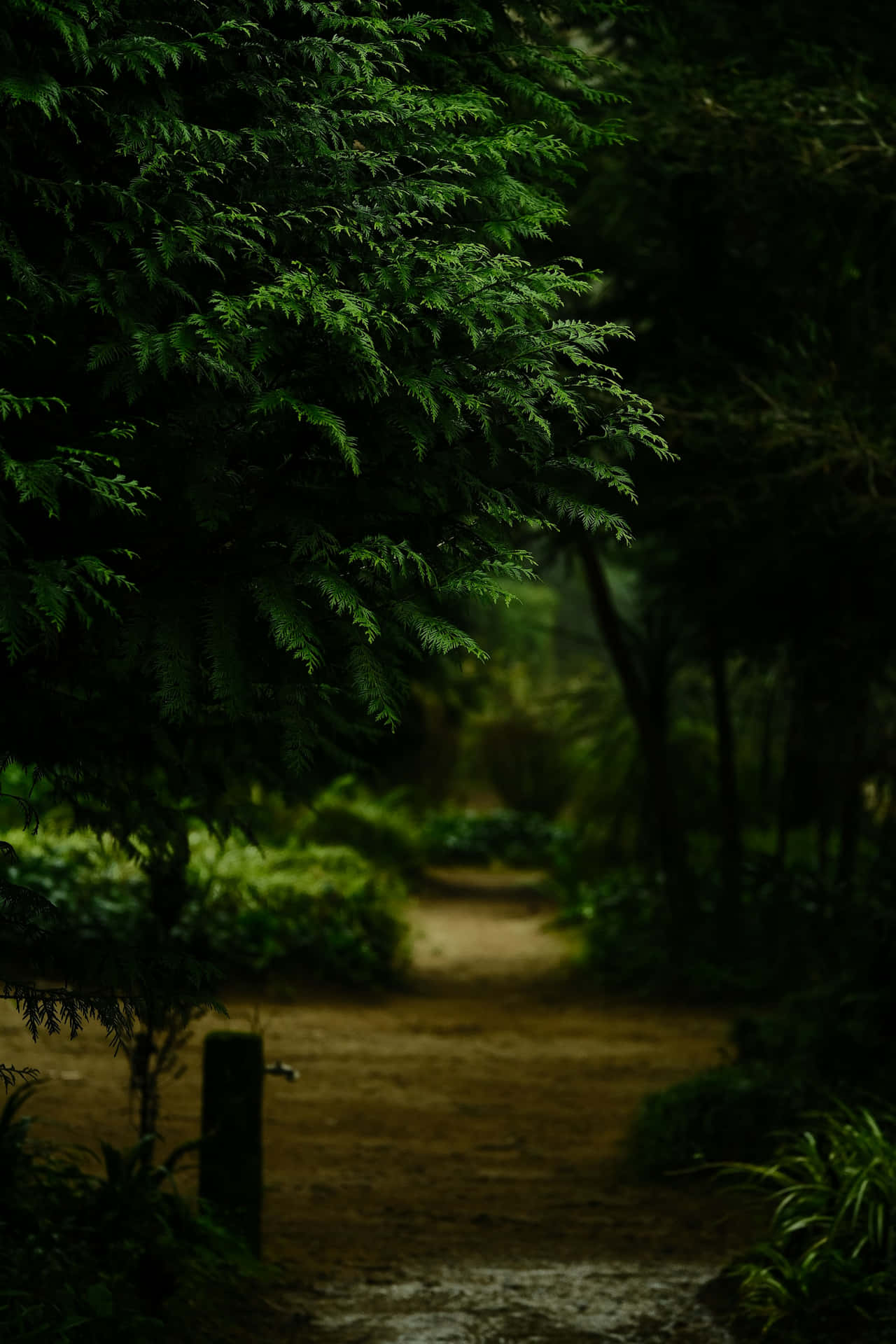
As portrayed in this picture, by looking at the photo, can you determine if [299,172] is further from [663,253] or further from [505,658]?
[505,658]

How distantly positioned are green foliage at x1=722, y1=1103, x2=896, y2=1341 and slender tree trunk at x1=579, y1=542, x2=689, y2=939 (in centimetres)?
661

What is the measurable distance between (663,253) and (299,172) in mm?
5886

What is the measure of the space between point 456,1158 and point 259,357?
5512 mm

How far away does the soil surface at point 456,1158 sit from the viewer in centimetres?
456

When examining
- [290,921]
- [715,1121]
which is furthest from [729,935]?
[715,1121]

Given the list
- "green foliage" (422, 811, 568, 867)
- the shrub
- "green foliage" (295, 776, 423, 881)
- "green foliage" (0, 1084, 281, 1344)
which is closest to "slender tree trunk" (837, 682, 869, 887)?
"green foliage" (295, 776, 423, 881)

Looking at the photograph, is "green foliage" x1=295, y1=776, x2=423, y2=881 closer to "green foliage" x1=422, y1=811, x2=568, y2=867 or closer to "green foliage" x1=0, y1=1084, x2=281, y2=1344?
"green foliage" x1=422, y1=811, x2=568, y2=867

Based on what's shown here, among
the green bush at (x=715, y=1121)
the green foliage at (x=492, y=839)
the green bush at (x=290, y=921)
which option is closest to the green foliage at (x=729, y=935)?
the green bush at (x=290, y=921)

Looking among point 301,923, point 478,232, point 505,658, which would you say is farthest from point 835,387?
point 505,658

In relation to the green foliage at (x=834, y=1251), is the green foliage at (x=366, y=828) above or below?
above

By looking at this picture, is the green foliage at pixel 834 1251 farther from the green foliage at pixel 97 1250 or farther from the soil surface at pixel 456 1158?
the green foliage at pixel 97 1250

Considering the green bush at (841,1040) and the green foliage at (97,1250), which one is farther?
the green bush at (841,1040)

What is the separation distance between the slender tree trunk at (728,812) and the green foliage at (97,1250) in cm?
776

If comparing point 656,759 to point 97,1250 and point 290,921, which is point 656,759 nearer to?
point 290,921
